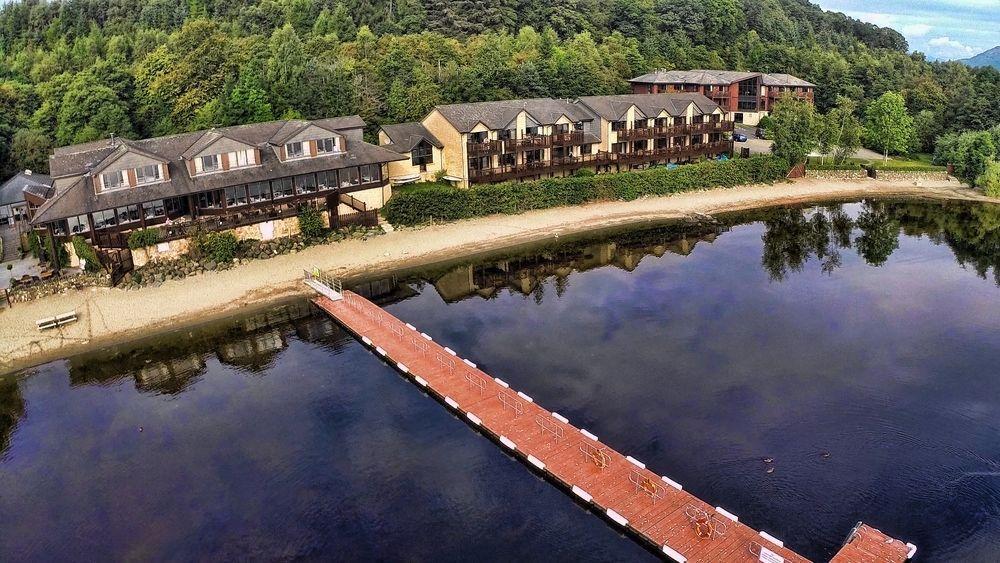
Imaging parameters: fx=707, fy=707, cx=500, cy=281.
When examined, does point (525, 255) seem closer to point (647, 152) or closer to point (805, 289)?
point (805, 289)

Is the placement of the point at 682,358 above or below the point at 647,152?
below

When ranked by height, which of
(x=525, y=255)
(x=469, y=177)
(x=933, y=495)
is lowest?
(x=933, y=495)

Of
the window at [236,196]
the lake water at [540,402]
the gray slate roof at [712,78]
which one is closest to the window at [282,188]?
the window at [236,196]

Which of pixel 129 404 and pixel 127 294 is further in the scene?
pixel 127 294

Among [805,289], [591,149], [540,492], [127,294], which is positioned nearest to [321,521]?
[540,492]

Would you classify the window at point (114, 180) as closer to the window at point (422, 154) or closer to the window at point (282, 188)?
the window at point (282, 188)

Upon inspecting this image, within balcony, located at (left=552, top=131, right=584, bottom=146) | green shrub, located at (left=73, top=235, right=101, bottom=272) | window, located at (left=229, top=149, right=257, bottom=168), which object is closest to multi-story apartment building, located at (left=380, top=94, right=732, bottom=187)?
balcony, located at (left=552, top=131, right=584, bottom=146)
